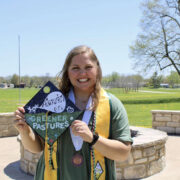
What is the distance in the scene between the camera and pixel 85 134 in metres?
1.38

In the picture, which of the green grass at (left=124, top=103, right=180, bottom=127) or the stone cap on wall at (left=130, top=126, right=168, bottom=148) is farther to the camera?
the green grass at (left=124, top=103, right=180, bottom=127)

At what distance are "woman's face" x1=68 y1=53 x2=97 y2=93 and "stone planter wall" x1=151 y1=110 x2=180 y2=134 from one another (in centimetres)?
785

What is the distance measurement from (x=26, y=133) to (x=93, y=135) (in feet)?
1.59

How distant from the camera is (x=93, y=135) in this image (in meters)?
1.42

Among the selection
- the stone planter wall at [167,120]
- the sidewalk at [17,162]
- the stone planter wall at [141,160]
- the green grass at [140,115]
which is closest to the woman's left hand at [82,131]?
the stone planter wall at [141,160]

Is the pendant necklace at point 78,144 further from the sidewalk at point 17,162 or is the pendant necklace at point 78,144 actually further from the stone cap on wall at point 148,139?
the sidewalk at point 17,162

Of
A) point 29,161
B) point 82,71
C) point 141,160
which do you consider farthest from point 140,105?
point 82,71

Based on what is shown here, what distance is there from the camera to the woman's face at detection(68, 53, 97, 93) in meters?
1.60

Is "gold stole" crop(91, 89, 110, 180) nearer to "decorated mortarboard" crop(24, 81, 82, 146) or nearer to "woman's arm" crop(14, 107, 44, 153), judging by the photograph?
"decorated mortarboard" crop(24, 81, 82, 146)

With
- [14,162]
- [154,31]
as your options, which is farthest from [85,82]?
[154,31]

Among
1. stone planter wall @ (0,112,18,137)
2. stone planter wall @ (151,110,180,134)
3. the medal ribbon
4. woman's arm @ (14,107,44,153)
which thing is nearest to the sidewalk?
stone planter wall @ (0,112,18,137)

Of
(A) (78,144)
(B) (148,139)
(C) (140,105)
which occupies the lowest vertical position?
(C) (140,105)

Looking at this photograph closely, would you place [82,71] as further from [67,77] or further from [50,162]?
[50,162]

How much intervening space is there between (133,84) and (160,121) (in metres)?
50.6
